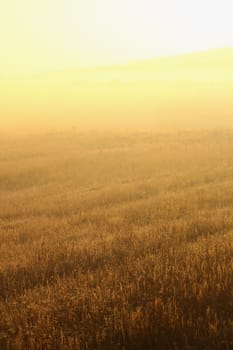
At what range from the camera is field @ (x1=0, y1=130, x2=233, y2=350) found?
4984 millimetres

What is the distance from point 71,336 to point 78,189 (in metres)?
10.8

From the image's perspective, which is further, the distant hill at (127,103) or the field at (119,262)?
the distant hill at (127,103)

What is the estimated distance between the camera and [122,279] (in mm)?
6391

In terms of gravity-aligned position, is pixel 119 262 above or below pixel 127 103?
below

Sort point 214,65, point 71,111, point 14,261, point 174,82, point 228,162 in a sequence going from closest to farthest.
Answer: point 14,261 < point 228,162 < point 71,111 < point 174,82 < point 214,65

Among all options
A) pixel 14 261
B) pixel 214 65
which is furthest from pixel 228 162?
pixel 214 65

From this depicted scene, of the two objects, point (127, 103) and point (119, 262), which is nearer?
point (119, 262)

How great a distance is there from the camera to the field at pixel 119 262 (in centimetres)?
498

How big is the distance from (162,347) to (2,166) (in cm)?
1654

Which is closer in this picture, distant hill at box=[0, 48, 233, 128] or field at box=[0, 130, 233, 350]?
field at box=[0, 130, 233, 350]

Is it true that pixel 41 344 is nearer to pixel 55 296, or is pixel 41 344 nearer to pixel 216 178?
pixel 55 296

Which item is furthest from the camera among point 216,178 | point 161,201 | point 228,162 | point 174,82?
point 174,82

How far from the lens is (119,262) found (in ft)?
24.3

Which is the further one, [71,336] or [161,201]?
[161,201]
